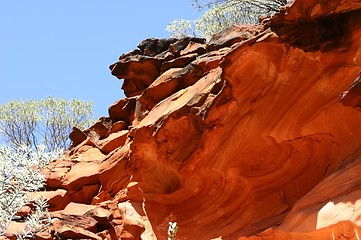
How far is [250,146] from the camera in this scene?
699 centimetres

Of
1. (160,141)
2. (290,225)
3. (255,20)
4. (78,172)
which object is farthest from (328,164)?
Answer: (255,20)

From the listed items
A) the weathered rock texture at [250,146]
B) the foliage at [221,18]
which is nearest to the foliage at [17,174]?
the weathered rock texture at [250,146]

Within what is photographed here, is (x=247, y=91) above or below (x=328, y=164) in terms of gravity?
above

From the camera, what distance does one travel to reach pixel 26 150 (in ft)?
20.6

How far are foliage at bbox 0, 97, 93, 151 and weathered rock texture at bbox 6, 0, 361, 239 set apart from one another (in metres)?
9.87

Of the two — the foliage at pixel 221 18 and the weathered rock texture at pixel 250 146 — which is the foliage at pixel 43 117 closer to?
the foliage at pixel 221 18

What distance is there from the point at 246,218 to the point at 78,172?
11.0 feet

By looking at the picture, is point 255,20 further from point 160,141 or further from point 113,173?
point 160,141

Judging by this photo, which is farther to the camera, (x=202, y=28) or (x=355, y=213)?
(x=202, y=28)

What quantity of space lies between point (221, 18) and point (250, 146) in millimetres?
10139

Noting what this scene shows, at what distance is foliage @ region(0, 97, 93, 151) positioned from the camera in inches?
744

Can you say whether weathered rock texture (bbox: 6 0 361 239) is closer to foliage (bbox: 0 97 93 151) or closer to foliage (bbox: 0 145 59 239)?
foliage (bbox: 0 145 59 239)

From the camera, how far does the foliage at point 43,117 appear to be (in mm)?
18888

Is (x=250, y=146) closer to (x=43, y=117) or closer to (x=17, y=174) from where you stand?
(x=17, y=174)
